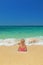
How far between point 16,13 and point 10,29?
1.99 feet

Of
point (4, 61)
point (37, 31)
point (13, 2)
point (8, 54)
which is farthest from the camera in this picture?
point (37, 31)

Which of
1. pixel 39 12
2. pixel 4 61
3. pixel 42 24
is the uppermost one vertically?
pixel 39 12

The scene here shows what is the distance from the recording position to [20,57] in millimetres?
1233

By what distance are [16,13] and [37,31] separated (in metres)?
0.66

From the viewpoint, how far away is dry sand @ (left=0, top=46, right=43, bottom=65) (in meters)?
1.14

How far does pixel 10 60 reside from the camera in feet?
3.86

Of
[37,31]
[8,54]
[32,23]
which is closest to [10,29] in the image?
[37,31]

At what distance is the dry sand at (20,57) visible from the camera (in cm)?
114

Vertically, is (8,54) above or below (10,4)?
below

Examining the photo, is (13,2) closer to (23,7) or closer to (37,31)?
(23,7)

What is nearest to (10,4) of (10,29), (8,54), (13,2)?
(13,2)

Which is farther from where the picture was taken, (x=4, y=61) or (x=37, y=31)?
(x=37, y=31)

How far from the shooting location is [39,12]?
2.02 m

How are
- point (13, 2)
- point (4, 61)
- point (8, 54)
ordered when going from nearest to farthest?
point (4, 61) < point (8, 54) < point (13, 2)
